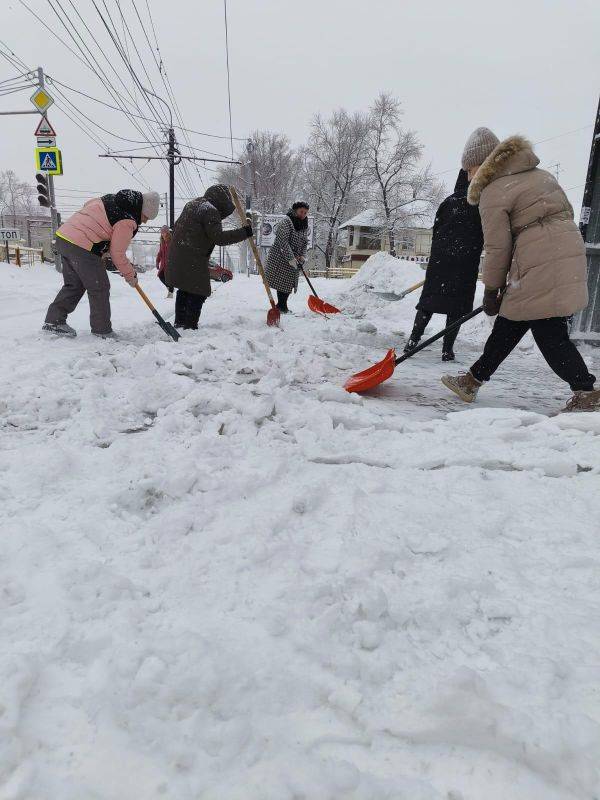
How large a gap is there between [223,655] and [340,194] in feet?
120

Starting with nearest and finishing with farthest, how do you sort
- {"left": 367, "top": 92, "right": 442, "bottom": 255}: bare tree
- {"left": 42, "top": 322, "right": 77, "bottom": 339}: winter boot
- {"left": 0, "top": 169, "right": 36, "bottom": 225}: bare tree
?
{"left": 42, "top": 322, "right": 77, "bottom": 339}: winter boot, {"left": 367, "top": 92, "right": 442, "bottom": 255}: bare tree, {"left": 0, "top": 169, "right": 36, "bottom": 225}: bare tree

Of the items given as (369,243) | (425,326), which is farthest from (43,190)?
(369,243)

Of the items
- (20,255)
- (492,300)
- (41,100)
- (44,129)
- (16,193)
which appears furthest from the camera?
(16,193)

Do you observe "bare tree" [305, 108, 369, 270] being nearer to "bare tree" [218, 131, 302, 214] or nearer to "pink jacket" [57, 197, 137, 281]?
"bare tree" [218, 131, 302, 214]

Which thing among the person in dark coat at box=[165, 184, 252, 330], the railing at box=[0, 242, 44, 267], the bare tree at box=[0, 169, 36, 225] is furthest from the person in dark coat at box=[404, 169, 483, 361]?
the bare tree at box=[0, 169, 36, 225]

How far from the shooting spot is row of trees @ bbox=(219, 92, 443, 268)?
105 feet

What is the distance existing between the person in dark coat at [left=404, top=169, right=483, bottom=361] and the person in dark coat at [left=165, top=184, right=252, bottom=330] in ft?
6.81

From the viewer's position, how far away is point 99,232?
166 inches

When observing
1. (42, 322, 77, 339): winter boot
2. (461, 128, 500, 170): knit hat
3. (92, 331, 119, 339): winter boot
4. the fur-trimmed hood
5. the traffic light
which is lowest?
(92, 331, 119, 339): winter boot

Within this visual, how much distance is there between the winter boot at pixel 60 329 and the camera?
4312 mm

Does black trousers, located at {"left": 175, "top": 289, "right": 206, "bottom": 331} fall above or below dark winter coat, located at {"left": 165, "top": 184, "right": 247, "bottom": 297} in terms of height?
below

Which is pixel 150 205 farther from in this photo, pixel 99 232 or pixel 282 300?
pixel 282 300

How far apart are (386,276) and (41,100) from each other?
8.53m

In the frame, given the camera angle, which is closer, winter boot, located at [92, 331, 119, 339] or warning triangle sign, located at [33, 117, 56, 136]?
winter boot, located at [92, 331, 119, 339]
